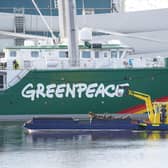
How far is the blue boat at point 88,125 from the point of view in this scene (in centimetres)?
5428

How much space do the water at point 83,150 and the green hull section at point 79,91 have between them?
6.09 metres

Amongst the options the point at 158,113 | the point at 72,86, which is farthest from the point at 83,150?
the point at 72,86

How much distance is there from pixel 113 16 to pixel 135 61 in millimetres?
14078

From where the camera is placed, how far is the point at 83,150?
47844 mm

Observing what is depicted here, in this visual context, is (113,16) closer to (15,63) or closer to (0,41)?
(0,41)

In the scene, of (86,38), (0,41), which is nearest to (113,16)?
(0,41)

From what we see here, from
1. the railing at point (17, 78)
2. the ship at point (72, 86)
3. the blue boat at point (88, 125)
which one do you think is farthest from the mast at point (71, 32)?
the blue boat at point (88, 125)

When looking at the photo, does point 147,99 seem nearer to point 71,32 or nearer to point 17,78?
point 71,32

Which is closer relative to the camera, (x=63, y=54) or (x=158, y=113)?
(x=158, y=113)

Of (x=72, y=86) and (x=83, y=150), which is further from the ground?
(x=72, y=86)

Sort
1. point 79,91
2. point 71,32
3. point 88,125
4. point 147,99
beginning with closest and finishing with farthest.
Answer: point 88,125, point 147,99, point 71,32, point 79,91

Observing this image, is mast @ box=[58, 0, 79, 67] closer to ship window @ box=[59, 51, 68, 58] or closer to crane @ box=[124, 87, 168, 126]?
ship window @ box=[59, 51, 68, 58]

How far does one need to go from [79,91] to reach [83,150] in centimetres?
1487

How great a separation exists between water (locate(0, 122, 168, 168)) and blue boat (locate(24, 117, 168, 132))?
46 cm
